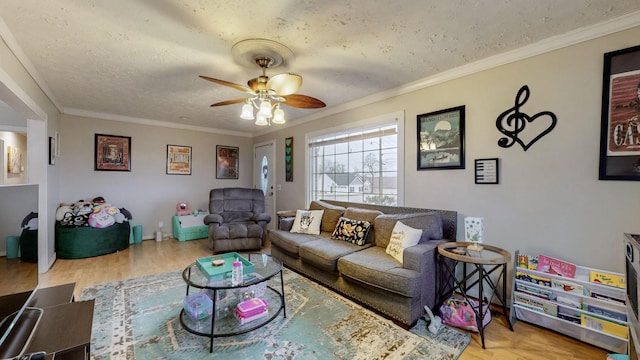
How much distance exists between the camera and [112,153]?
4625 millimetres

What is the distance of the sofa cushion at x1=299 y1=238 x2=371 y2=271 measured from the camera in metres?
2.59

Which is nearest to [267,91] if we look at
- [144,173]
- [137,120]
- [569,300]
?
[569,300]

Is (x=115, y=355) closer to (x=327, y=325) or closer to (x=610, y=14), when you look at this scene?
(x=327, y=325)

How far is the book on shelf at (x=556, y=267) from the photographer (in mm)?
1986

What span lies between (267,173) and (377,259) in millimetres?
3803

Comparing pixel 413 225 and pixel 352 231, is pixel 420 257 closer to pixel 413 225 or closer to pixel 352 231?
pixel 413 225

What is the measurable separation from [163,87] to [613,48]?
4.33m

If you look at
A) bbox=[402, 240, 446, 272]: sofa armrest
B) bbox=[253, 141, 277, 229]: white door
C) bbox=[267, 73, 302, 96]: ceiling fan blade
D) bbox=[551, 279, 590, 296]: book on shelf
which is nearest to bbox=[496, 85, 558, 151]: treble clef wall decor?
bbox=[551, 279, 590, 296]: book on shelf

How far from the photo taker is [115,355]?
1.73m

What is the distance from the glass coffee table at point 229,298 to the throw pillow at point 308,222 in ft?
3.25

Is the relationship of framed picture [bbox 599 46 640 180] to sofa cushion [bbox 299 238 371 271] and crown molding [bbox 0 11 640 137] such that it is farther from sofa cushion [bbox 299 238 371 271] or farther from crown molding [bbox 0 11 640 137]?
sofa cushion [bbox 299 238 371 271]

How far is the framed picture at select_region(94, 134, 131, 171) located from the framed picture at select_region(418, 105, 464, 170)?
504cm

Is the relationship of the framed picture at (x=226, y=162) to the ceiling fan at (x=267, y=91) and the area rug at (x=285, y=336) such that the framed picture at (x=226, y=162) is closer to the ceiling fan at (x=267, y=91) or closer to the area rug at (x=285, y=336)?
the area rug at (x=285, y=336)

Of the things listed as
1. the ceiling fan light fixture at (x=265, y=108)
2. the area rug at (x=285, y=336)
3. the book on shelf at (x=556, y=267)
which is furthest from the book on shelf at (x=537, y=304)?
the ceiling fan light fixture at (x=265, y=108)
